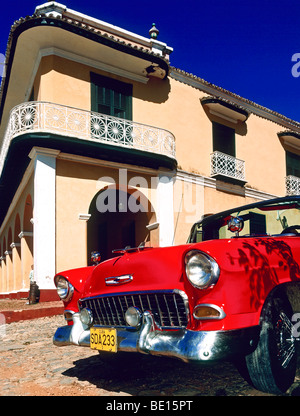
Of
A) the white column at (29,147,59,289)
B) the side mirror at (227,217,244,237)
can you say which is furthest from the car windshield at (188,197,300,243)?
the white column at (29,147,59,289)

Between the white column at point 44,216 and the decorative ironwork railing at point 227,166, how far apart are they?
21.6 feet

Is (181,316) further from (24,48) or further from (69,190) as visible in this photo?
(24,48)

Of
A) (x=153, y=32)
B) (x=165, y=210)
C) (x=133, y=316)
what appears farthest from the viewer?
(x=153, y=32)

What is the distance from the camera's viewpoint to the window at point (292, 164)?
18938 millimetres

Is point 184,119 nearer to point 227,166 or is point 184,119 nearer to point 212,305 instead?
point 227,166

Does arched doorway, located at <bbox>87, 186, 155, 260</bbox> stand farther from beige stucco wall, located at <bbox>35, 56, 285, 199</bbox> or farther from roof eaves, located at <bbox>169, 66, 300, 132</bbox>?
roof eaves, located at <bbox>169, 66, 300, 132</bbox>

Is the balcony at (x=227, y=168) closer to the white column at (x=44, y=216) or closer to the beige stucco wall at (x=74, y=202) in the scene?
the beige stucco wall at (x=74, y=202)

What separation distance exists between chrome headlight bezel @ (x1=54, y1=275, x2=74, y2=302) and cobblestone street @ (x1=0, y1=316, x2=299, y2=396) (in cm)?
72

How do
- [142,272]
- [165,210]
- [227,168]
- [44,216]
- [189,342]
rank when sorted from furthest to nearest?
[227,168] < [165,210] < [44,216] < [142,272] < [189,342]

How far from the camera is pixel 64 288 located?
3.84 m

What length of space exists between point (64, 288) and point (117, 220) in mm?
11731

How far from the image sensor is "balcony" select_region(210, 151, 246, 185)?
15023 millimetres

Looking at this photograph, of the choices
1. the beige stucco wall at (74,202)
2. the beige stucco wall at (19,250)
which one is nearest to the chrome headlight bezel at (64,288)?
the beige stucco wall at (74,202)

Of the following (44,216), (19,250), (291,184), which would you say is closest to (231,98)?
(291,184)
